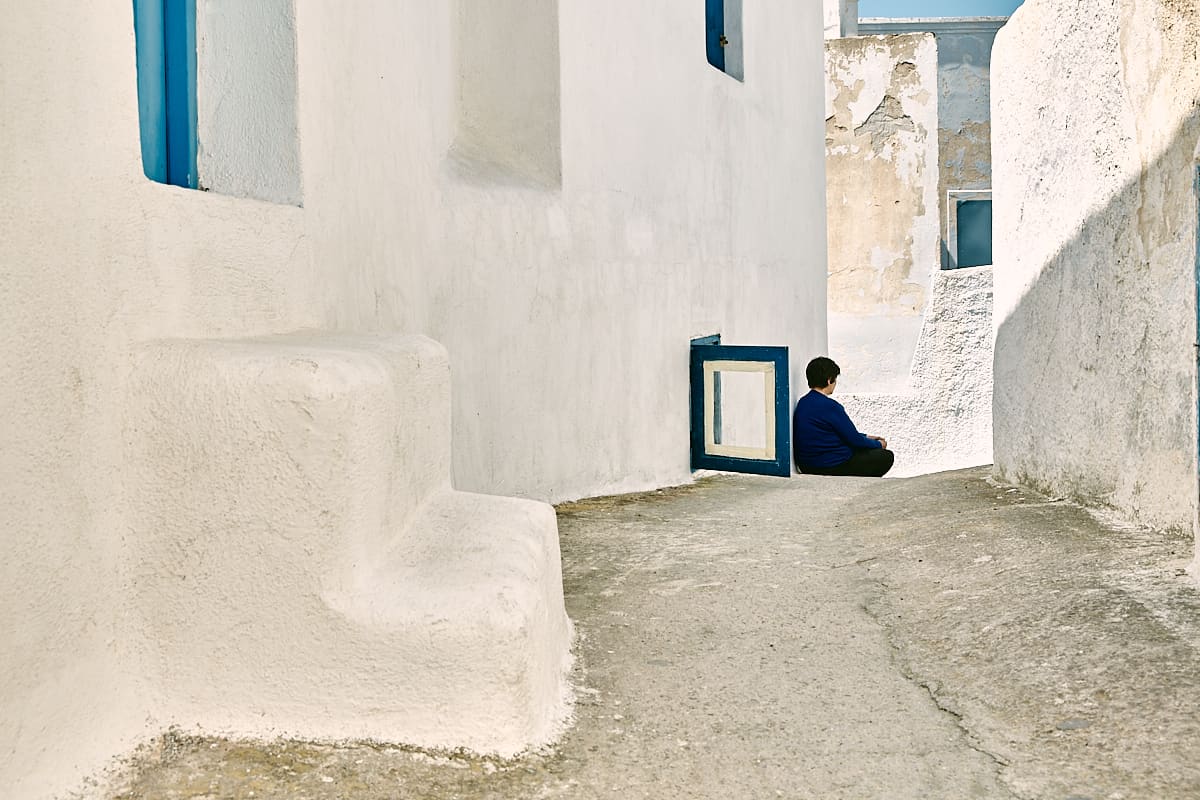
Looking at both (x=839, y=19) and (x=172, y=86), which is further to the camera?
(x=839, y=19)

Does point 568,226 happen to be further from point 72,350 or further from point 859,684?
point 72,350

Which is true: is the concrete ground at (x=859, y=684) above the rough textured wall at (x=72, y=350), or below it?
below

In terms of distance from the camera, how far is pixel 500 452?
4980mm

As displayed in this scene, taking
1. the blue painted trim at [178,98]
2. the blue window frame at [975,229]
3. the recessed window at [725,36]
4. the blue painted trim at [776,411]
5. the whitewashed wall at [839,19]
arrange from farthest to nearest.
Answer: the blue window frame at [975,229]
the whitewashed wall at [839,19]
the recessed window at [725,36]
the blue painted trim at [776,411]
the blue painted trim at [178,98]

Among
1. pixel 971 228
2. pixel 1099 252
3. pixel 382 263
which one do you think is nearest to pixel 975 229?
pixel 971 228

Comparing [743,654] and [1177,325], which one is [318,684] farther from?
[1177,325]

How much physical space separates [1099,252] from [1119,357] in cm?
43

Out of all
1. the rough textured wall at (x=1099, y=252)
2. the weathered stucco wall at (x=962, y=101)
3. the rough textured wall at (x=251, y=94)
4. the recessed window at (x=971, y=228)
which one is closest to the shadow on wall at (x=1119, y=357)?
the rough textured wall at (x=1099, y=252)

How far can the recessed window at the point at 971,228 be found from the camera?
668 inches

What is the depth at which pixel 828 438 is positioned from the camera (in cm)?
797

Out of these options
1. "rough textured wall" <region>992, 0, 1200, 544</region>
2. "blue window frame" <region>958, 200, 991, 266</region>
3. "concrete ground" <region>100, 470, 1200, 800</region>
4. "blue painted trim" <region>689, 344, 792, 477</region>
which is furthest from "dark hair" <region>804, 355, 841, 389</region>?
"blue window frame" <region>958, 200, 991, 266</region>

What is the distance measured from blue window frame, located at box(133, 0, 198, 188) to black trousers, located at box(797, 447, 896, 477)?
570cm

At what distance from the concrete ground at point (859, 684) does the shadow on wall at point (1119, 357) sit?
8.0 inches

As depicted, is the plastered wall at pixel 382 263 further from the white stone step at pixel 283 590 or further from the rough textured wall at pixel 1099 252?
the rough textured wall at pixel 1099 252
